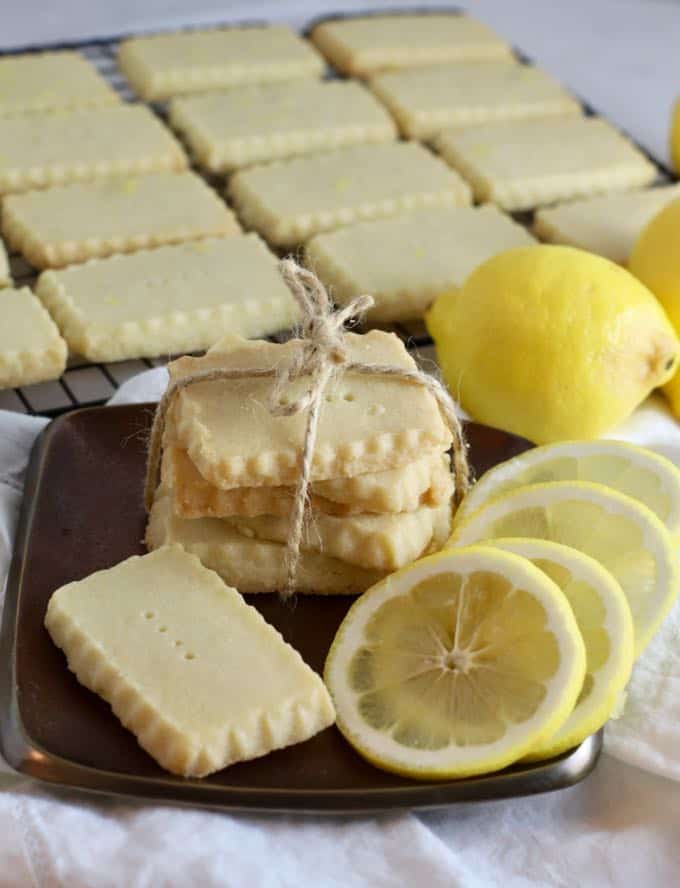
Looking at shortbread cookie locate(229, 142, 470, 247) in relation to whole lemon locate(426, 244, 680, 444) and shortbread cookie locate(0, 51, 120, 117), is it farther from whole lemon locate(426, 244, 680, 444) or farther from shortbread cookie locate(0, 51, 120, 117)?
whole lemon locate(426, 244, 680, 444)

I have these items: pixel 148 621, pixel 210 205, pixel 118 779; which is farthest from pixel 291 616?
pixel 210 205

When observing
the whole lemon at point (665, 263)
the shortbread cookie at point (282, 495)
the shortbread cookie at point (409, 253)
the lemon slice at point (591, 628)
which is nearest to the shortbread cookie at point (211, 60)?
the shortbread cookie at point (409, 253)

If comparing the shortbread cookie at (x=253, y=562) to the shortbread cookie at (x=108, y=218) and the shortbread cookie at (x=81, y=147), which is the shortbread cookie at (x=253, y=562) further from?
the shortbread cookie at (x=81, y=147)

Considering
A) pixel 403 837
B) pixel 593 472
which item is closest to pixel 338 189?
pixel 593 472

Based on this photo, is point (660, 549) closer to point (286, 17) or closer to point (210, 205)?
point (210, 205)

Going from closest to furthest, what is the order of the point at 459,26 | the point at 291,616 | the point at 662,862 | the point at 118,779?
the point at 118,779 → the point at 662,862 → the point at 291,616 → the point at 459,26

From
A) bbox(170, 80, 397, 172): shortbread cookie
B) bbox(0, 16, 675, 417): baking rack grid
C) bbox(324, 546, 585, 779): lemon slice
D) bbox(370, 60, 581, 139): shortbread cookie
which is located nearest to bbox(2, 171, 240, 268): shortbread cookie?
bbox(0, 16, 675, 417): baking rack grid
